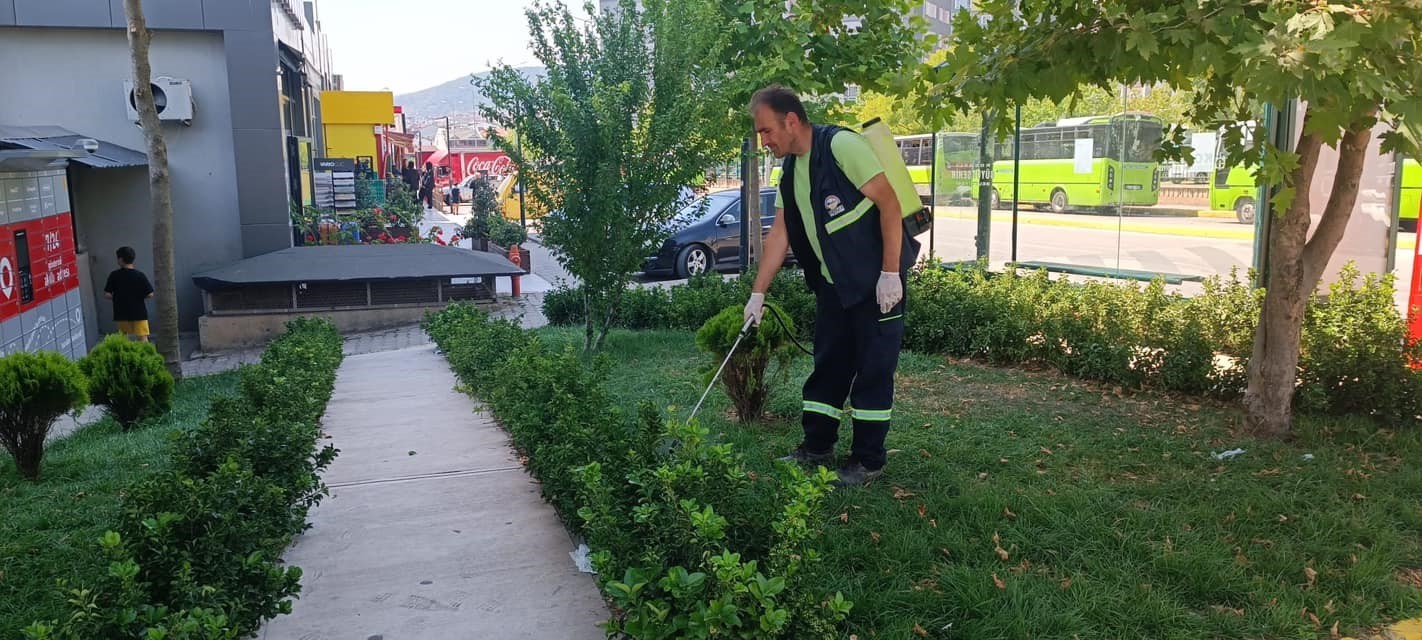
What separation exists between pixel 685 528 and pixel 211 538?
1.47 meters

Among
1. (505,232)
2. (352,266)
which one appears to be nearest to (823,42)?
(352,266)

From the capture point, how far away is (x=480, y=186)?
25109mm

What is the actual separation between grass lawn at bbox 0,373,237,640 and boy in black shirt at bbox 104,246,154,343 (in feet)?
14.1

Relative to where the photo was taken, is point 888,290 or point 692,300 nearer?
point 888,290

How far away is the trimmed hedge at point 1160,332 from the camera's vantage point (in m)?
5.68

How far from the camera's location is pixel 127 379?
7.37m

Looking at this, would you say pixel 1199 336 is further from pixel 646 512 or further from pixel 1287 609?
pixel 646 512

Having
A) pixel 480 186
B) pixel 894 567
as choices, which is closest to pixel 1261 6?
pixel 894 567

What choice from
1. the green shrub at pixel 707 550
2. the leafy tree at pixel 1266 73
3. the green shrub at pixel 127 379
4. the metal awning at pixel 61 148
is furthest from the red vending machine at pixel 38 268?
the leafy tree at pixel 1266 73

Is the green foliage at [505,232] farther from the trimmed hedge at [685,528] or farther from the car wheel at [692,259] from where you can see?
the trimmed hedge at [685,528]

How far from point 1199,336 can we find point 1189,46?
260 centimetres

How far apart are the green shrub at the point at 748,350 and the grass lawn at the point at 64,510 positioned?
2950 millimetres

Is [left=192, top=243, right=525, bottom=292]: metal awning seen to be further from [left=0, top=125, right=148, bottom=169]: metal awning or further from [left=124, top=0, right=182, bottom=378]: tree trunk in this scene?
[left=124, top=0, right=182, bottom=378]: tree trunk

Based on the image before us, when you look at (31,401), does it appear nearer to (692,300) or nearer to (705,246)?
(692,300)
